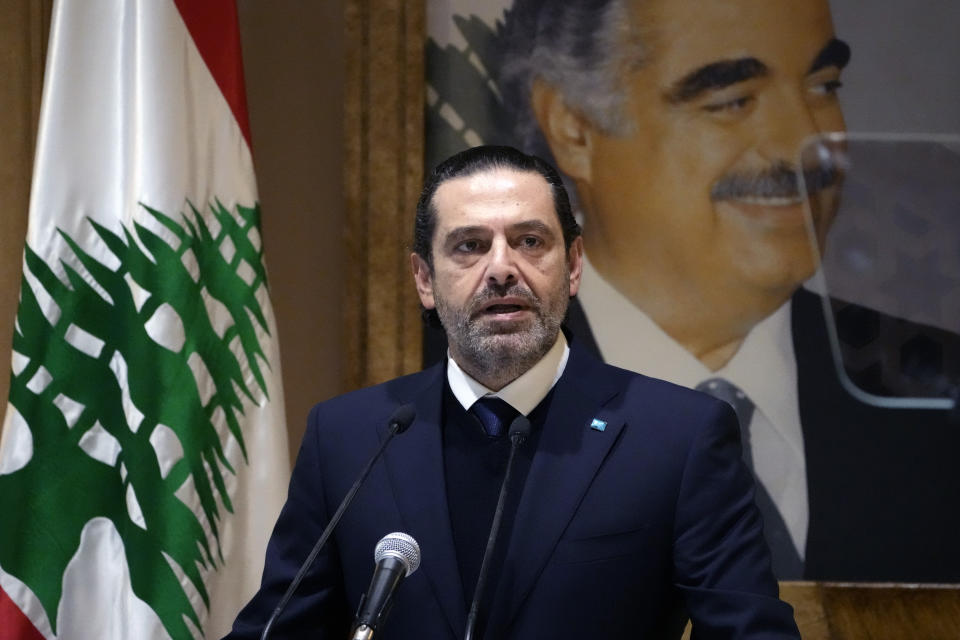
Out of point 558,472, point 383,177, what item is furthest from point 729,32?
point 558,472

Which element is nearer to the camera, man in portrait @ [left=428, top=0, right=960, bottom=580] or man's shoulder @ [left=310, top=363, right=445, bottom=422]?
man's shoulder @ [left=310, top=363, right=445, bottom=422]

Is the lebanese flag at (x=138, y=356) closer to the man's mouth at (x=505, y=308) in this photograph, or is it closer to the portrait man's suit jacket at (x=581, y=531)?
the portrait man's suit jacket at (x=581, y=531)

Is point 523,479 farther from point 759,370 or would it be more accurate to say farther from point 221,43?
point 221,43

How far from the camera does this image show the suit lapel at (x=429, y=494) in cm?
177

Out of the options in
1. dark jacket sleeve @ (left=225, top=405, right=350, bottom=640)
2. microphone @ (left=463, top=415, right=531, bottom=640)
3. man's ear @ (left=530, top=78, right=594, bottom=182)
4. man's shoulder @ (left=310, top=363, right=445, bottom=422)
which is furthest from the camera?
man's ear @ (left=530, top=78, right=594, bottom=182)

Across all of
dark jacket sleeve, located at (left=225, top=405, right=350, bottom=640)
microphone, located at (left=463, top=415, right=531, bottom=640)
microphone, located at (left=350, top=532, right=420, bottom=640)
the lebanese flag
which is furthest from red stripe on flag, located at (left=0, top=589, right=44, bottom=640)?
microphone, located at (left=350, top=532, right=420, bottom=640)

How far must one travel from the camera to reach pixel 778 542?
9.62 feet

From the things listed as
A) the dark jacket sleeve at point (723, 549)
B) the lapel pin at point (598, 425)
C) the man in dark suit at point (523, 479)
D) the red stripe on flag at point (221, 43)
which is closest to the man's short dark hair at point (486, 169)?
the man in dark suit at point (523, 479)

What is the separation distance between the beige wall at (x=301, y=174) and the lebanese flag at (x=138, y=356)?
1.50ft

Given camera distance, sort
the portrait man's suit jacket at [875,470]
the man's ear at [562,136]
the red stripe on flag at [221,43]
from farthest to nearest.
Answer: the man's ear at [562,136] → the portrait man's suit jacket at [875,470] → the red stripe on flag at [221,43]

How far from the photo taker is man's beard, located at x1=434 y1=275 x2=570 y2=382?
1.90m

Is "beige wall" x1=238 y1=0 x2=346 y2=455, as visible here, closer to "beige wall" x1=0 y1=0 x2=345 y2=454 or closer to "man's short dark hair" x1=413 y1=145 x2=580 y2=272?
"beige wall" x1=0 y1=0 x2=345 y2=454

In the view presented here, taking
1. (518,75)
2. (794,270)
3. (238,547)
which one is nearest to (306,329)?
(238,547)

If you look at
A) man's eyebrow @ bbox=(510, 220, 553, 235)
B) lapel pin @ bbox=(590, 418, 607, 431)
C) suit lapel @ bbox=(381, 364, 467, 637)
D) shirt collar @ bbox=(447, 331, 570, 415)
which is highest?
man's eyebrow @ bbox=(510, 220, 553, 235)
